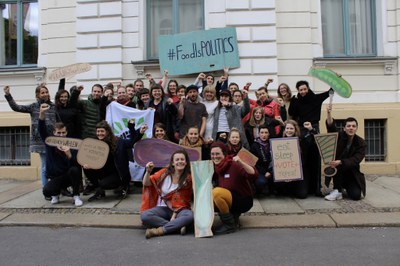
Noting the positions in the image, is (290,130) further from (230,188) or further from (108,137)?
(108,137)

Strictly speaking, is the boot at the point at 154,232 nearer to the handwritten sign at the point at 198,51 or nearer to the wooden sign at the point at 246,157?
the wooden sign at the point at 246,157

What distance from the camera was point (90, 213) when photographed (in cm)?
597

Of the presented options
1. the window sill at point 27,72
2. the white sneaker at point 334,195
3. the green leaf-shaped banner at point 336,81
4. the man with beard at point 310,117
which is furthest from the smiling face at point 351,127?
the window sill at point 27,72

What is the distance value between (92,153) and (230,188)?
7.55ft

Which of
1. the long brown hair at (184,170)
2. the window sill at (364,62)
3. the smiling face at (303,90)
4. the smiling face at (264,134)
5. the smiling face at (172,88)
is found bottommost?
the long brown hair at (184,170)

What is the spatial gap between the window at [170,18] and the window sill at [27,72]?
2603mm

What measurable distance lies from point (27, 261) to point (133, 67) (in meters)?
5.79

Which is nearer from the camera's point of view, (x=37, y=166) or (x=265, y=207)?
(x=265, y=207)

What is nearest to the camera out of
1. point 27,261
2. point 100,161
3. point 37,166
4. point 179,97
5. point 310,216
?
point 27,261

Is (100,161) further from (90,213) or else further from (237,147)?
(237,147)

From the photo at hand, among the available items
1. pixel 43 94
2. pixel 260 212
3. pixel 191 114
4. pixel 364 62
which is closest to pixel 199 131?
pixel 191 114

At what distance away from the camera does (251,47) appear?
8.70 m

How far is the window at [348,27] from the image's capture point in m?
9.41

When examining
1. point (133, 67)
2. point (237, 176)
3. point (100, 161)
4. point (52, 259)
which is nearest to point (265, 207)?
point (237, 176)
